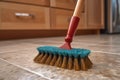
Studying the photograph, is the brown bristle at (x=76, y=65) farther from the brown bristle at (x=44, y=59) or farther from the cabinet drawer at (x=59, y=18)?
the cabinet drawer at (x=59, y=18)

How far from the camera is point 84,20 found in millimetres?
2307

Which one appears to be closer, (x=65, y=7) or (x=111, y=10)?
(x=65, y=7)

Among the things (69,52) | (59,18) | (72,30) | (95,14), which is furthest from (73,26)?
(95,14)

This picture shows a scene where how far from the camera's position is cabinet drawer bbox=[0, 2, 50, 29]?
1.40 m

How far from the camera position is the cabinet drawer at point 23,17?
4.61 ft

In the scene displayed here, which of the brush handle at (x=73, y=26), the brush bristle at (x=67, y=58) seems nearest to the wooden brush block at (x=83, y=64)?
the brush bristle at (x=67, y=58)

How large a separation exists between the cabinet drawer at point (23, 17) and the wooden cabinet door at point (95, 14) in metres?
0.83

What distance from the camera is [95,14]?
253 centimetres

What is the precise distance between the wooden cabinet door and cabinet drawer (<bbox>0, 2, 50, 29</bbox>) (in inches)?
32.8

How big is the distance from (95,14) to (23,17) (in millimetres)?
1319

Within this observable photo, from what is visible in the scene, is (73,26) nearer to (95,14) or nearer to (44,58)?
(44,58)

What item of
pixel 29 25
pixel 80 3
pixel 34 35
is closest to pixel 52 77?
pixel 80 3

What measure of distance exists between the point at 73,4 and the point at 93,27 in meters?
0.58

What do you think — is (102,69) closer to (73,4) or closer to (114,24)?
(73,4)
